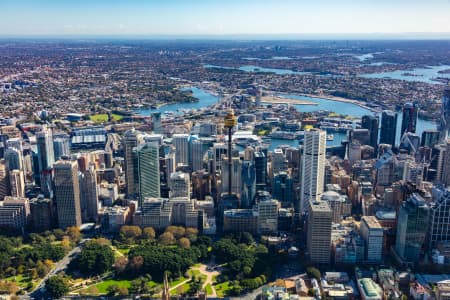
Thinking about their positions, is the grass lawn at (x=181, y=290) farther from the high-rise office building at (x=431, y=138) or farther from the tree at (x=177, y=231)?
the high-rise office building at (x=431, y=138)

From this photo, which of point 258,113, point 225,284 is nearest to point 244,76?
point 258,113

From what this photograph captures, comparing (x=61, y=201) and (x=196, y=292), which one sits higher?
(x=61, y=201)

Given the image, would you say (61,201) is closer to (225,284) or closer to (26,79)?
(225,284)

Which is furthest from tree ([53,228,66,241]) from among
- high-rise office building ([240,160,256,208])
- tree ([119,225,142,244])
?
high-rise office building ([240,160,256,208])

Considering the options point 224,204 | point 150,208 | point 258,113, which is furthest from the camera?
point 258,113

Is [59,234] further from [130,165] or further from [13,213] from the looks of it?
[130,165]

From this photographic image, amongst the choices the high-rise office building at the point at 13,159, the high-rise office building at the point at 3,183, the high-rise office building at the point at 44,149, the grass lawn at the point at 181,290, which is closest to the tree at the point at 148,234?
the grass lawn at the point at 181,290

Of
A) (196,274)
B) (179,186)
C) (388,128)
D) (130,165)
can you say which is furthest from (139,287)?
(388,128)

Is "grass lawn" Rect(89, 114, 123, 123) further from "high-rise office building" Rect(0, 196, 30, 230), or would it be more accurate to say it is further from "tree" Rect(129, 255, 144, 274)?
"tree" Rect(129, 255, 144, 274)
